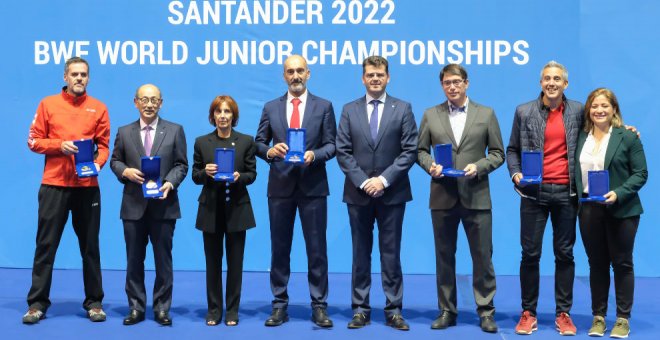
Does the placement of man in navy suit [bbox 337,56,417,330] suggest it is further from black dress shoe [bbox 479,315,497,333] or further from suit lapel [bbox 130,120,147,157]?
suit lapel [bbox 130,120,147,157]

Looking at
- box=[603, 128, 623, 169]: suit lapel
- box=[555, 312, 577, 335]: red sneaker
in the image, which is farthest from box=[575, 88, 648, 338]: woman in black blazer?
box=[555, 312, 577, 335]: red sneaker

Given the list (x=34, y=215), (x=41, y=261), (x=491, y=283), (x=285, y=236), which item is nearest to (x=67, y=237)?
(x=34, y=215)

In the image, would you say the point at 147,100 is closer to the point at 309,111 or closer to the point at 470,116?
the point at 309,111

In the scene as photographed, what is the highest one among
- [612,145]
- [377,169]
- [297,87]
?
[297,87]

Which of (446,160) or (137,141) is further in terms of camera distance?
(137,141)

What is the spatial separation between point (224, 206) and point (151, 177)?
48 centimetres

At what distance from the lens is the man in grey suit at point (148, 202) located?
5.04m

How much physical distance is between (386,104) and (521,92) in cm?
218

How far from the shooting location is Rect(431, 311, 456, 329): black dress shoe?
4980 mm

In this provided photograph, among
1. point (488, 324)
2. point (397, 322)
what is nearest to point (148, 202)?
point (397, 322)

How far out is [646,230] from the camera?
6785 millimetres

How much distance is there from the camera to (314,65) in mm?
6902

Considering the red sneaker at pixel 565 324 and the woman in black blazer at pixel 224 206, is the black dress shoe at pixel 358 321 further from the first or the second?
the red sneaker at pixel 565 324

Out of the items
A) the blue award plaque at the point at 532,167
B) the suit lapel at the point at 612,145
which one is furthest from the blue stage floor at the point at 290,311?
the suit lapel at the point at 612,145
